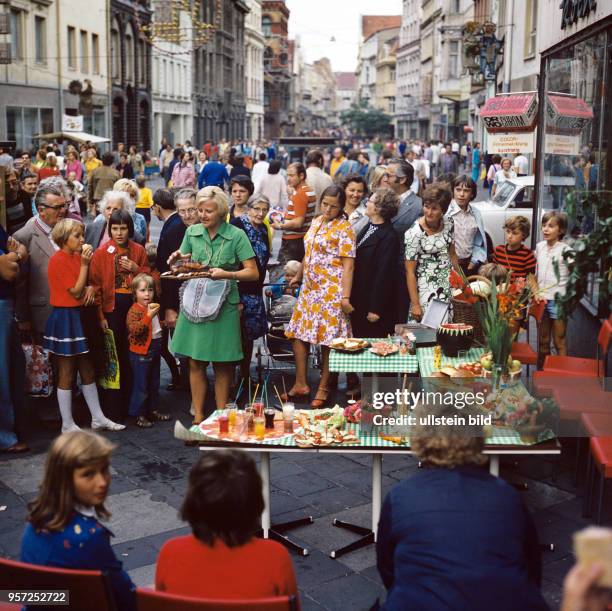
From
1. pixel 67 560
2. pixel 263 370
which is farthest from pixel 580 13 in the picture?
pixel 67 560

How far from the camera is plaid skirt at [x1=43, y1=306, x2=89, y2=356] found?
7.16 meters

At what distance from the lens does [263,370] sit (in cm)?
917

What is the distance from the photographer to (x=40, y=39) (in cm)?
3384

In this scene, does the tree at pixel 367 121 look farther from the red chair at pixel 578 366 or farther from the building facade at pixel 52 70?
the red chair at pixel 578 366

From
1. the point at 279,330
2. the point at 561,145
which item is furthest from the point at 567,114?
the point at 279,330

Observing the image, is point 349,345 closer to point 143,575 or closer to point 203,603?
point 143,575

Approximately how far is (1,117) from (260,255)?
80.2 feet

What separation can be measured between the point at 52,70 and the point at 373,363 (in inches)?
1227

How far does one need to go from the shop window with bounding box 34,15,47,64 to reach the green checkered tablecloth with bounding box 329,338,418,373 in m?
29.7

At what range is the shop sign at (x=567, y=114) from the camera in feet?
32.3

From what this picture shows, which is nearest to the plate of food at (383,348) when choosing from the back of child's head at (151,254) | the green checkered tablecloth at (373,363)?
the green checkered tablecloth at (373,363)

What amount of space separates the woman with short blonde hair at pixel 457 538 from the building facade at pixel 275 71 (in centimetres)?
10276

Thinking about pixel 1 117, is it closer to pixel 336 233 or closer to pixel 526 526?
pixel 336 233

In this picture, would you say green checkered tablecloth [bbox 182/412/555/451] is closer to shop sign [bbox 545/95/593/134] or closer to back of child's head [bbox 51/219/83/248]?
back of child's head [bbox 51/219/83/248]
